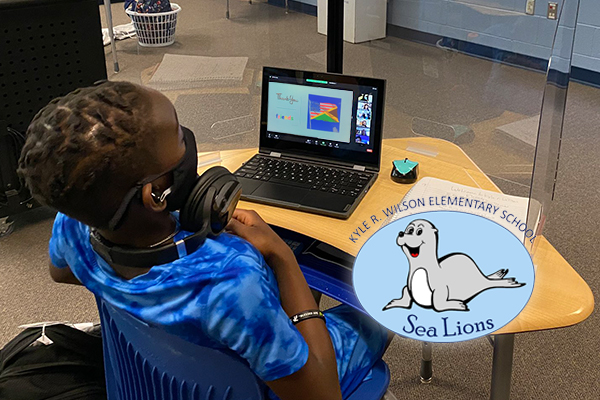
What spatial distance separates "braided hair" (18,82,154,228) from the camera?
67 centimetres

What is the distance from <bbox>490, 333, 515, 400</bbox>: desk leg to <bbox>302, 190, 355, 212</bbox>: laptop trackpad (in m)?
0.38

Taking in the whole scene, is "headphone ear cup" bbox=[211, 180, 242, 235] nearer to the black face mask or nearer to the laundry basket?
the black face mask

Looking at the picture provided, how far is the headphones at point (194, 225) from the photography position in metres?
0.76

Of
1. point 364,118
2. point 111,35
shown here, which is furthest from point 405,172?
point 111,35

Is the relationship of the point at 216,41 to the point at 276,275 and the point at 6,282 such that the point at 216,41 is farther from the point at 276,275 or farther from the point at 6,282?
the point at 276,275

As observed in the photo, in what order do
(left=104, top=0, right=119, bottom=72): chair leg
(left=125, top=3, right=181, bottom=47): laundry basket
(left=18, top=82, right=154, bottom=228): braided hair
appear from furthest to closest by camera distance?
(left=104, top=0, right=119, bottom=72): chair leg
(left=125, top=3, right=181, bottom=47): laundry basket
(left=18, top=82, right=154, bottom=228): braided hair

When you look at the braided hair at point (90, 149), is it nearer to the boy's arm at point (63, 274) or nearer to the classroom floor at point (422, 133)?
the boy's arm at point (63, 274)

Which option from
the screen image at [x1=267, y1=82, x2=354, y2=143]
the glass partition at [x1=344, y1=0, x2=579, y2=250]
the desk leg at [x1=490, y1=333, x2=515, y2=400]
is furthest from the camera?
the glass partition at [x1=344, y1=0, x2=579, y2=250]

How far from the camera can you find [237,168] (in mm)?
1435

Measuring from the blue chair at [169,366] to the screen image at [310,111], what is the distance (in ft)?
2.21

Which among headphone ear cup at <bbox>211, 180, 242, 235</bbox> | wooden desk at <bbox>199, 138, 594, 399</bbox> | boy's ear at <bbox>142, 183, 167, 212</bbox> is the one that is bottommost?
wooden desk at <bbox>199, 138, 594, 399</bbox>

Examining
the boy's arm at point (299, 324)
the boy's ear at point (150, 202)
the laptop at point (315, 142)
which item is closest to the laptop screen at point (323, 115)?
the laptop at point (315, 142)

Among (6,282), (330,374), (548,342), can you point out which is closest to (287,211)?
(330,374)

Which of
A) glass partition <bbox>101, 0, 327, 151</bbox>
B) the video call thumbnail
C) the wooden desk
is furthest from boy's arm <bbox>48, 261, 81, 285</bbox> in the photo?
glass partition <bbox>101, 0, 327, 151</bbox>
